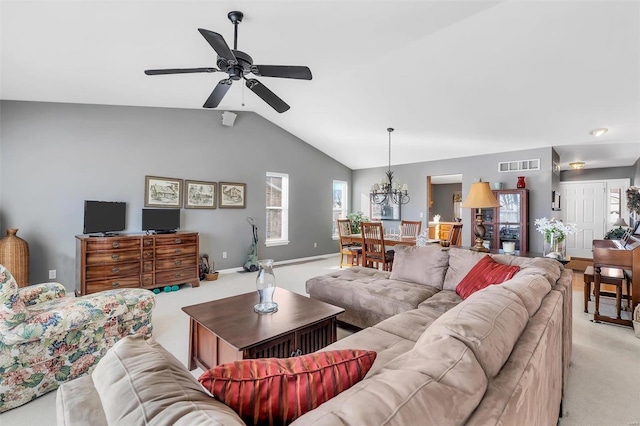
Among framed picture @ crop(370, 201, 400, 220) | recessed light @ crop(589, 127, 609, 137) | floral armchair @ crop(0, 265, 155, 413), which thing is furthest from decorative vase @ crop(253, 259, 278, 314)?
framed picture @ crop(370, 201, 400, 220)

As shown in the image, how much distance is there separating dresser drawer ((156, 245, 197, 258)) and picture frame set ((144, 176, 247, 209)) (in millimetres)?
798

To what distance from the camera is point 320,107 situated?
5.08 metres

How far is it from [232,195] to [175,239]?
4.82 feet

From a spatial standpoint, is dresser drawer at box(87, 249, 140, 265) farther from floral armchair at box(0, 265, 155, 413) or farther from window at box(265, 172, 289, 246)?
window at box(265, 172, 289, 246)

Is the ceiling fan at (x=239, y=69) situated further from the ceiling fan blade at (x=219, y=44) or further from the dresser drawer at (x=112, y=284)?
the dresser drawer at (x=112, y=284)

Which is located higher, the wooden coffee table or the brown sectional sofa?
the brown sectional sofa

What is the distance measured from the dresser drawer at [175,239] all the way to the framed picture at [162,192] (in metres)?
0.67

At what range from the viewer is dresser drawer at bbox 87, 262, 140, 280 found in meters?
3.76

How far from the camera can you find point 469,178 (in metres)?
6.16

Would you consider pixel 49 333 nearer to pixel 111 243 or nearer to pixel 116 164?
pixel 111 243

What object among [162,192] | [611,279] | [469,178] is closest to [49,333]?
[162,192]

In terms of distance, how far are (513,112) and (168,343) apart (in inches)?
204

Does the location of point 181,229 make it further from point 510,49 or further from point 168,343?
point 510,49

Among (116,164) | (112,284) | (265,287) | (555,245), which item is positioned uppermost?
(116,164)
